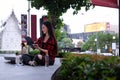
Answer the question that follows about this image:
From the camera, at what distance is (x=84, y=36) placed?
139 m

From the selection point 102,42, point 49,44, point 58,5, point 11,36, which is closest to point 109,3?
point 49,44

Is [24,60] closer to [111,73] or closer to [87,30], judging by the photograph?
[111,73]

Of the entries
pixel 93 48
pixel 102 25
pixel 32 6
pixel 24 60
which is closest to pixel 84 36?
pixel 102 25

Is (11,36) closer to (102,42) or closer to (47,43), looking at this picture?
(102,42)

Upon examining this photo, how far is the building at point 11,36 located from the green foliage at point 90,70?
5293 centimetres

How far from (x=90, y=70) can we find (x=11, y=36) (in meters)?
55.7

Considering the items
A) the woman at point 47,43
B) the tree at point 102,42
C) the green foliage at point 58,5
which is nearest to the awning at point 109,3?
the woman at point 47,43

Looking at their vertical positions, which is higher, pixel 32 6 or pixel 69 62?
pixel 32 6

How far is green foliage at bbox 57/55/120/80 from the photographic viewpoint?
4.63 m

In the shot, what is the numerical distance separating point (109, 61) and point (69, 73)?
739 millimetres

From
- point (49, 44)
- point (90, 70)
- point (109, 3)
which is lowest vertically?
point (90, 70)

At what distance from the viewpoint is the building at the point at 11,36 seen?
193 ft

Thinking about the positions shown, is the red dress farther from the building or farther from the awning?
the building

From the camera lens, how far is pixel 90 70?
16.1 ft
